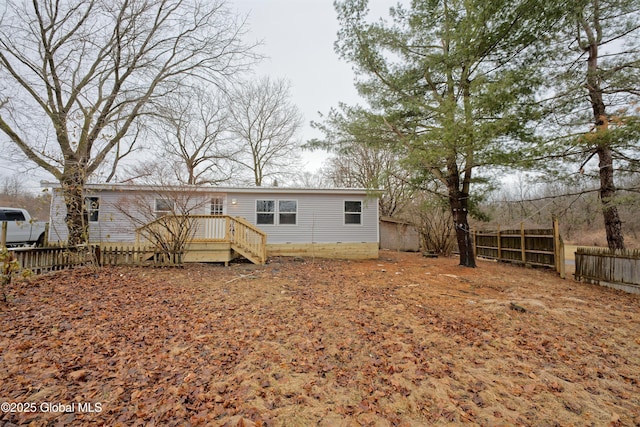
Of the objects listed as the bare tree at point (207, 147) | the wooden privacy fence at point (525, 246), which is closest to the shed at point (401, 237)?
the wooden privacy fence at point (525, 246)

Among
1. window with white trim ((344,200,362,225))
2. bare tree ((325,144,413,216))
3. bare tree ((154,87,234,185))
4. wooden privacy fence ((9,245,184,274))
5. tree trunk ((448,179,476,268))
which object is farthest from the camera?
bare tree ((154,87,234,185))

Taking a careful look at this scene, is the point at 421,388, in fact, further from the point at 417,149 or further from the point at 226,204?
the point at 226,204

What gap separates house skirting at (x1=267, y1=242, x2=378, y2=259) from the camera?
1120cm

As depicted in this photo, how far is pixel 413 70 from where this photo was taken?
8508 mm

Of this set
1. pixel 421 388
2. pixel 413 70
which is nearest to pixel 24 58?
pixel 413 70

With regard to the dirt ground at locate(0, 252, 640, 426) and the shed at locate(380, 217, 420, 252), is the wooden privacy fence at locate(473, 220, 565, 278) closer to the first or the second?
the dirt ground at locate(0, 252, 640, 426)

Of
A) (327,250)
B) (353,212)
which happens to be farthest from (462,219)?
(327,250)

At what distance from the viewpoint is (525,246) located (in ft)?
33.1

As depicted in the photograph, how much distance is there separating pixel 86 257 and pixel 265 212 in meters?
5.84

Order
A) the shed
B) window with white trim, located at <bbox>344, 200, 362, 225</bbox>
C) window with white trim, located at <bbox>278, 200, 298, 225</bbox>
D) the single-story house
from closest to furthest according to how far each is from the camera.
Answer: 1. the single-story house
2. window with white trim, located at <bbox>278, 200, 298, 225</bbox>
3. window with white trim, located at <bbox>344, 200, 362, 225</bbox>
4. the shed

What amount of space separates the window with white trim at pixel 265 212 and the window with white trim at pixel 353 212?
3.11 metres

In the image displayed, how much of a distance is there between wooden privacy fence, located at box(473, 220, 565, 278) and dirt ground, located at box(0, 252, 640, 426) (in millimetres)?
3249

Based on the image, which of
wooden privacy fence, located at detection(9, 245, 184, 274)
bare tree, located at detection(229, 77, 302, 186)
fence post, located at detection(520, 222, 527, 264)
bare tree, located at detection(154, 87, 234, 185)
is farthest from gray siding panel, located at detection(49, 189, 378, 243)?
bare tree, located at detection(229, 77, 302, 186)

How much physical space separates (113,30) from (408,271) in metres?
13.3
